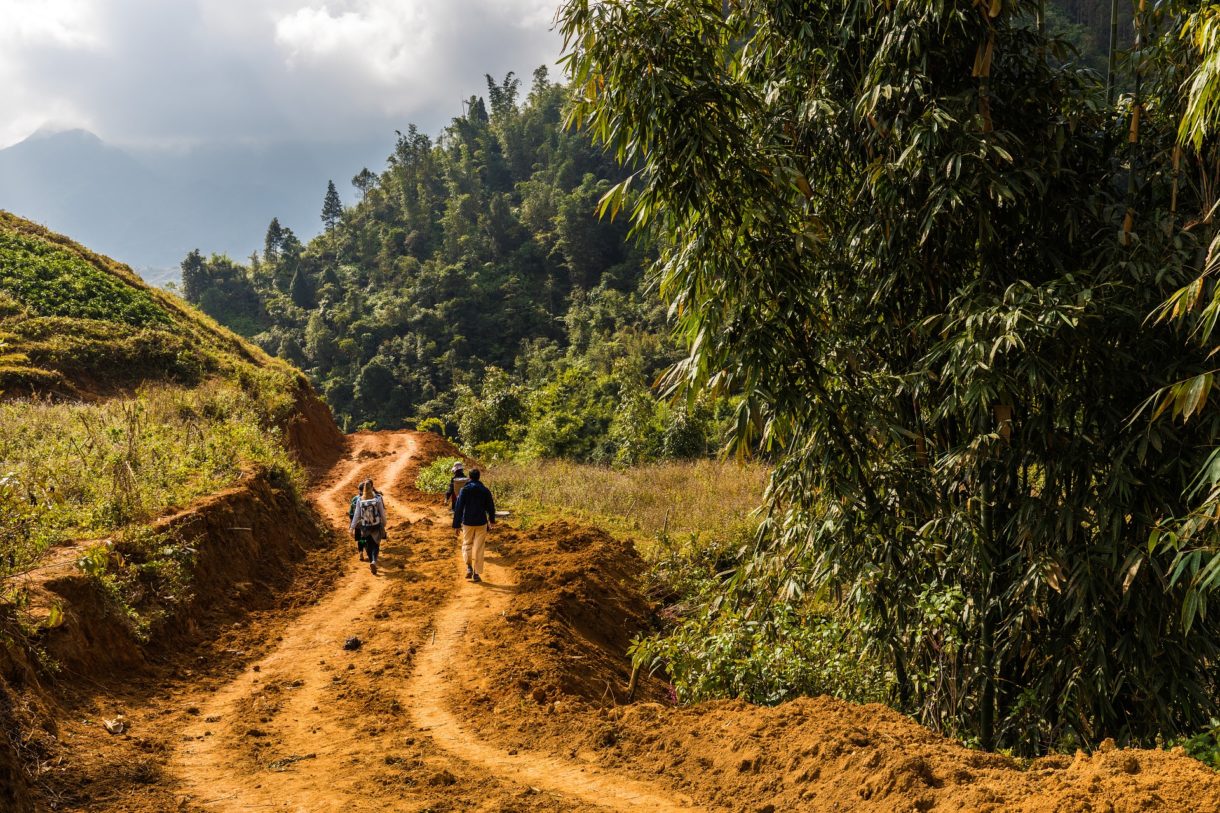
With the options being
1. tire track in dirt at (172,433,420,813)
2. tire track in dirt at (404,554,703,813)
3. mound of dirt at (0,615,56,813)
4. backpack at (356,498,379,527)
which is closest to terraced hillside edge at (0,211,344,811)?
mound of dirt at (0,615,56,813)

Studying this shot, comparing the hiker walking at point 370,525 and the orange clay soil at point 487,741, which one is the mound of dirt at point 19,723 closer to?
the orange clay soil at point 487,741

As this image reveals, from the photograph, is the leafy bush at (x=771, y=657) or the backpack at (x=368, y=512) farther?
the backpack at (x=368, y=512)

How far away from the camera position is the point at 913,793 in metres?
3.20

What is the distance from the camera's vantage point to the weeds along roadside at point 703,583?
5305 millimetres

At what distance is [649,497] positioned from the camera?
1541 cm

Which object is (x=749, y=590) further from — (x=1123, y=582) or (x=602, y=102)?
(x=602, y=102)

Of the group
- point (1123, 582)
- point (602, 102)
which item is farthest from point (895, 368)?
point (602, 102)

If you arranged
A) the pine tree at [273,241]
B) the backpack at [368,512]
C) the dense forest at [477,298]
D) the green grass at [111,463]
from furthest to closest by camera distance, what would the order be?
the pine tree at [273,241] < the dense forest at [477,298] < the backpack at [368,512] < the green grass at [111,463]

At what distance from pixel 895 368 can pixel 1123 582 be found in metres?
1.90

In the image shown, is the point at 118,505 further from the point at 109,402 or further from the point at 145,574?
the point at 109,402

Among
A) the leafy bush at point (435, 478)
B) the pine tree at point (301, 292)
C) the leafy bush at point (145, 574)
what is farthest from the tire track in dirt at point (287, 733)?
the pine tree at point (301, 292)

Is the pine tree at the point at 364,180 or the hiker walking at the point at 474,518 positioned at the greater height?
the pine tree at the point at 364,180

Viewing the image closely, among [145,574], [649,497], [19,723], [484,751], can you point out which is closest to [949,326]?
[484,751]

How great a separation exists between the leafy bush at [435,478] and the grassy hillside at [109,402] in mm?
3052
